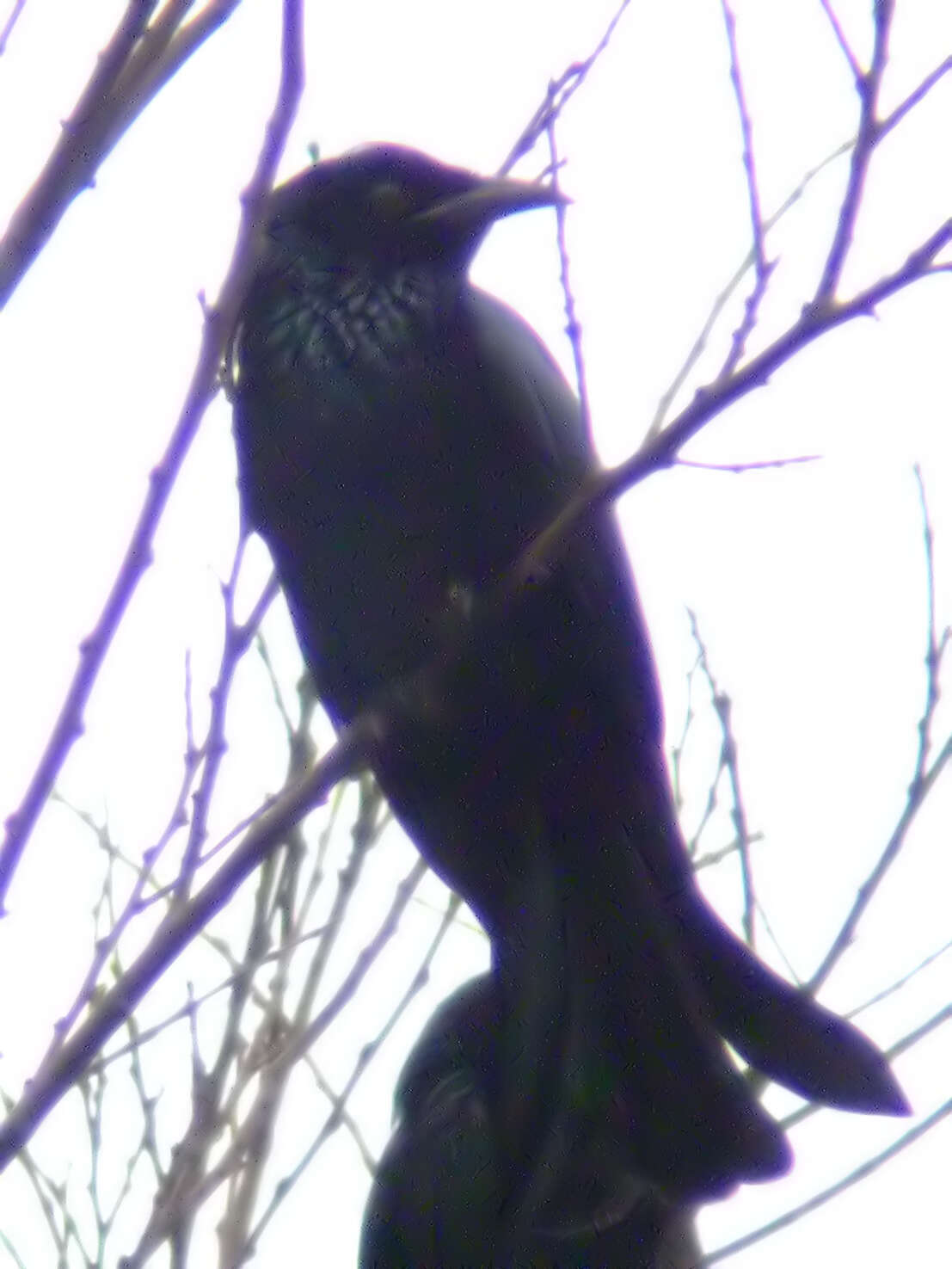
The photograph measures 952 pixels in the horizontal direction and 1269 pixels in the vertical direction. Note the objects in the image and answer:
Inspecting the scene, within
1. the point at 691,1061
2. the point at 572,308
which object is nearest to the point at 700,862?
the point at 691,1061

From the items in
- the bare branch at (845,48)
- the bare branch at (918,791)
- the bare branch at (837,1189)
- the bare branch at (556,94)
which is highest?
the bare branch at (556,94)

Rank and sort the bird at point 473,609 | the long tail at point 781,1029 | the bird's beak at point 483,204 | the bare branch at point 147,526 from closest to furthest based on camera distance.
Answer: the bare branch at point 147,526, the long tail at point 781,1029, the bird at point 473,609, the bird's beak at point 483,204

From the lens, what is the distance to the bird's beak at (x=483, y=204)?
271 cm

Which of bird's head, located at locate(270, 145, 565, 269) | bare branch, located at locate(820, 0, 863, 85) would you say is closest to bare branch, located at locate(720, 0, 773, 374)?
bare branch, located at locate(820, 0, 863, 85)

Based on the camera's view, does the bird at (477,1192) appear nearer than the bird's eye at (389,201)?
Yes

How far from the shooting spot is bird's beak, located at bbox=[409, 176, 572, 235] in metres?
2.71

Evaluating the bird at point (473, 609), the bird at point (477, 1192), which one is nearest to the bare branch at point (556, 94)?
the bird at point (473, 609)

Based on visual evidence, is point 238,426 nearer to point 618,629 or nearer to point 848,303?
point 618,629

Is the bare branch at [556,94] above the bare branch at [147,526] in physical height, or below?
above

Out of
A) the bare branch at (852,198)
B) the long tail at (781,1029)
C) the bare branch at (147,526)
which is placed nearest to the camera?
the bare branch at (147,526)

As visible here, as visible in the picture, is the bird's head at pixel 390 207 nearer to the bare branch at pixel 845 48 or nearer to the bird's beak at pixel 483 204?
the bird's beak at pixel 483 204

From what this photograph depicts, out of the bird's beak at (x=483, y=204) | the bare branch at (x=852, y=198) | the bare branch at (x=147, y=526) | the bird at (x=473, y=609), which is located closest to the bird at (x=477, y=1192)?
the bird at (x=473, y=609)

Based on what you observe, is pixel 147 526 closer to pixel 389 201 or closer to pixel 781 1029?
pixel 781 1029

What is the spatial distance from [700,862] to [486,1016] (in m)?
0.59
